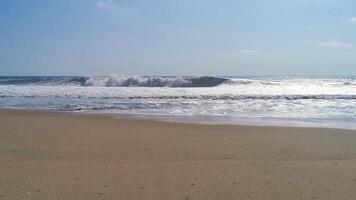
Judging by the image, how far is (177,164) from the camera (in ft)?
19.5

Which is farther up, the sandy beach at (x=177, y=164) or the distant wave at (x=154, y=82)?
the distant wave at (x=154, y=82)

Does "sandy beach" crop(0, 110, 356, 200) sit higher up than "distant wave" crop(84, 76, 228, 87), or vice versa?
"distant wave" crop(84, 76, 228, 87)

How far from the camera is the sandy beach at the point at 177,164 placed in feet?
15.0

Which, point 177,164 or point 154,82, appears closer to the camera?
point 177,164

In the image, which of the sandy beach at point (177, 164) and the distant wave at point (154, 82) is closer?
the sandy beach at point (177, 164)

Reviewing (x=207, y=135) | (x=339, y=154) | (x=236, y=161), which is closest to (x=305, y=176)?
(x=236, y=161)

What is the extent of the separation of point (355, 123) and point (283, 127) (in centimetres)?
283

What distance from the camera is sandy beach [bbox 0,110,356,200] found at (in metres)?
4.57

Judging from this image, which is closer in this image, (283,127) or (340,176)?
(340,176)

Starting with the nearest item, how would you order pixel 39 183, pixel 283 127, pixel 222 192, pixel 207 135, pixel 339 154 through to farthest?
pixel 222 192 → pixel 39 183 → pixel 339 154 → pixel 207 135 → pixel 283 127

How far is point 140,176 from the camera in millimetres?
5215

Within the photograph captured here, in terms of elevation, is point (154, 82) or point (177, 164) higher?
point (154, 82)

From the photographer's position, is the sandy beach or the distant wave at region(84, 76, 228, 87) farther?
the distant wave at region(84, 76, 228, 87)

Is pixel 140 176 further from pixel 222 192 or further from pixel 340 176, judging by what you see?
pixel 340 176
